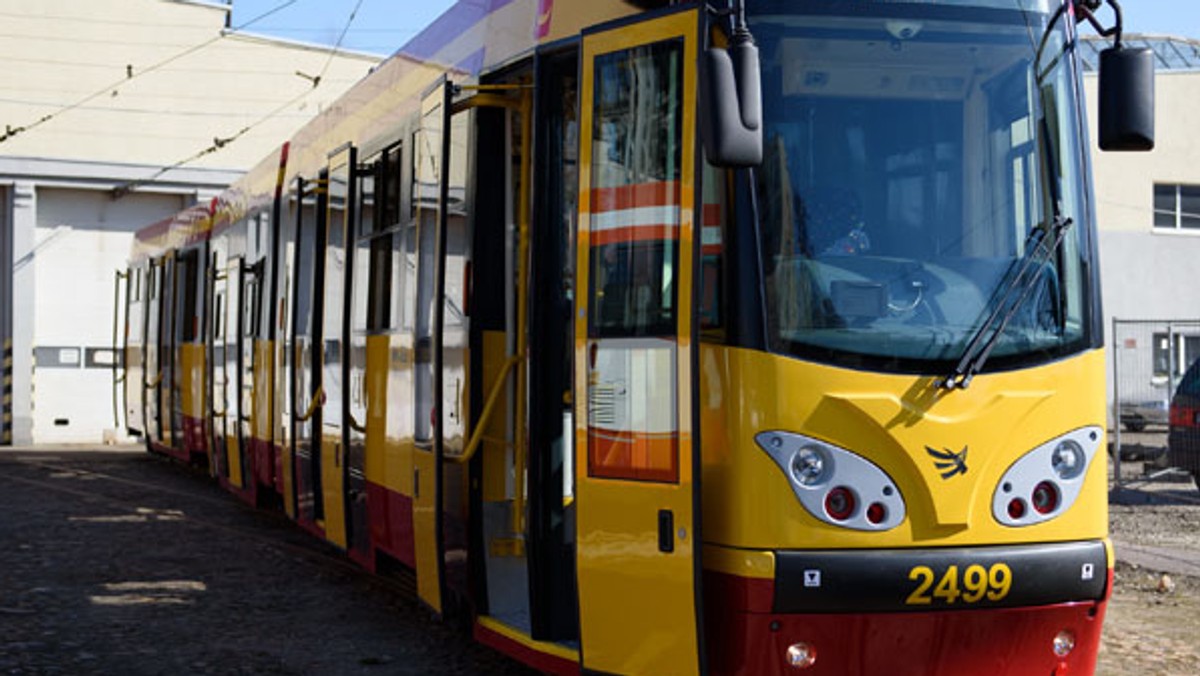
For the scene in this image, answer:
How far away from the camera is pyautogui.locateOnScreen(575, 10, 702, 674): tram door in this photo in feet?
19.9

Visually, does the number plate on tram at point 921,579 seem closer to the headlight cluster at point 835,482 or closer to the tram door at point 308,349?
the headlight cluster at point 835,482

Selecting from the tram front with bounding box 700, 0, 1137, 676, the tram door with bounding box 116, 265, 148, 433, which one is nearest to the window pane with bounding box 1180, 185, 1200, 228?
the tram door with bounding box 116, 265, 148, 433

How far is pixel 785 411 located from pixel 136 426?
66.2 feet

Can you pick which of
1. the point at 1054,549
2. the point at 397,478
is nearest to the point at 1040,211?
the point at 1054,549

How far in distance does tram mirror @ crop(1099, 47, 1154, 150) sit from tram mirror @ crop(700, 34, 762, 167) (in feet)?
5.06

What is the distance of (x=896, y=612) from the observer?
592cm

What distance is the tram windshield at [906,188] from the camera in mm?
6062

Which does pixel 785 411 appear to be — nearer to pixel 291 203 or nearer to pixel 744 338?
pixel 744 338

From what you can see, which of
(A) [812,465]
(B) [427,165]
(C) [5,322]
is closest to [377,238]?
(B) [427,165]

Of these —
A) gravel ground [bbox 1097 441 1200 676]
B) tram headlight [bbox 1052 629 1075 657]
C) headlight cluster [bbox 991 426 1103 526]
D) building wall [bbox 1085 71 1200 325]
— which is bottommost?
gravel ground [bbox 1097 441 1200 676]

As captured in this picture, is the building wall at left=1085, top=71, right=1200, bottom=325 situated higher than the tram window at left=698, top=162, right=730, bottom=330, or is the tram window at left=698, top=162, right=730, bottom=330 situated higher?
the building wall at left=1085, top=71, right=1200, bottom=325

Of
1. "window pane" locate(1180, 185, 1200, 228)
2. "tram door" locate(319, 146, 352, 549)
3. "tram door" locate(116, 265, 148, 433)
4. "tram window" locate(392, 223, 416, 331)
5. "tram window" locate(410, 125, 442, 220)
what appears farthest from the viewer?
"window pane" locate(1180, 185, 1200, 228)

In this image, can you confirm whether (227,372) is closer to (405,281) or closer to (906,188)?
(405,281)

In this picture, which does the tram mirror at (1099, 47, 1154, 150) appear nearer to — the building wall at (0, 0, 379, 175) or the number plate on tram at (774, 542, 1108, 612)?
the number plate on tram at (774, 542, 1108, 612)
